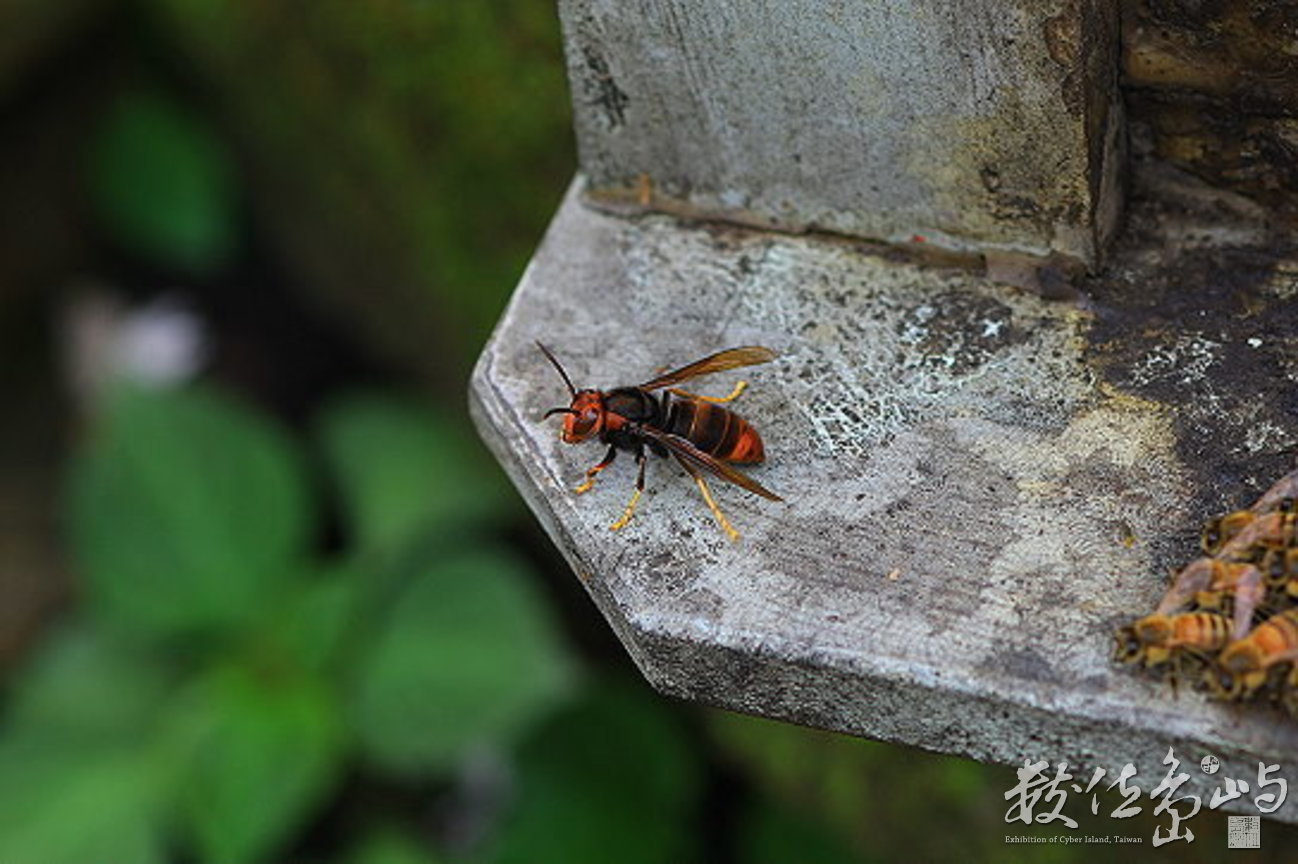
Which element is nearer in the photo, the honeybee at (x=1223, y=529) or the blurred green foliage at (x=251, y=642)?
the honeybee at (x=1223, y=529)

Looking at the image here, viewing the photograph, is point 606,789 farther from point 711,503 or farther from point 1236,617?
point 1236,617

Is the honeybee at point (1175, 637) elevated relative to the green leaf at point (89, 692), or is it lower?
elevated

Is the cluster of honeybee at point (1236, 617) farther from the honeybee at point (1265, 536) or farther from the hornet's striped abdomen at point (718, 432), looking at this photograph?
the hornet's striped abdomen at point (718, 432)

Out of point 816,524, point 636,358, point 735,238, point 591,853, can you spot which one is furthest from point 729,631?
point 591,853

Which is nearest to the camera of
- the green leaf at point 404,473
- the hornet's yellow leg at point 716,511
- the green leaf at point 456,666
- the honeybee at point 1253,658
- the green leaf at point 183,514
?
the honeybee at point 1253,658

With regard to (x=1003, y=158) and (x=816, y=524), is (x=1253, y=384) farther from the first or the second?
(x=816, y=524)

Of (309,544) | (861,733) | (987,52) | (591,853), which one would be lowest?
(591,853)

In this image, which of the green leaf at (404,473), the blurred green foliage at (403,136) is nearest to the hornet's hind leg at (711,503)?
the blurred green foliage at (403,136)
